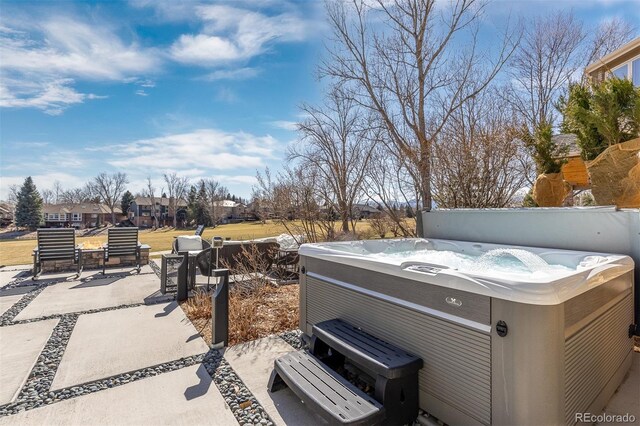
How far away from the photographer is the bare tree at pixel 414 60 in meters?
6.94

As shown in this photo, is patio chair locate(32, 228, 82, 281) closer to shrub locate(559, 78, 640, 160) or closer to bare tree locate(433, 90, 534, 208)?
bare tree locate(433, 90, 534, 208)

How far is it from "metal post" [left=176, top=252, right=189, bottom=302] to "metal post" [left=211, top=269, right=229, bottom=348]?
72.8 inches

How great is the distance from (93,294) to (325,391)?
498 cm

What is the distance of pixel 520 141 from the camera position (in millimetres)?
5566

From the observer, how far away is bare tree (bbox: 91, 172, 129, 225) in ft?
133

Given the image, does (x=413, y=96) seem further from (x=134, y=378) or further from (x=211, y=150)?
(x=211, y=150)

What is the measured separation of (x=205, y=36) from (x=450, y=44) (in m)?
5.31

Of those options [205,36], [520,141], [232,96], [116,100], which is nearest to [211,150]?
[116,100]

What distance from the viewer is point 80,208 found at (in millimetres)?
43969

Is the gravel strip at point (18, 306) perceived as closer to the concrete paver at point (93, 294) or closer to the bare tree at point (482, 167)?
the concrete paver at point (93, 294)

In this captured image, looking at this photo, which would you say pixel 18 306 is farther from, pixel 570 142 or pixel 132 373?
pixel 570 142

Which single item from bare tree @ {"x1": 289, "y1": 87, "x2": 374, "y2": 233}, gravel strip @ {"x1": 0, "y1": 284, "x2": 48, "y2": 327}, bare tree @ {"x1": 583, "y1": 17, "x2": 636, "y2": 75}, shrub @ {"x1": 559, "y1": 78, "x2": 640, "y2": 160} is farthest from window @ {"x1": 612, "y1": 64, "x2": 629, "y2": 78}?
gravel strip @ {"x1": 0, "y1": 284, "x2": 48, "y2": 327}

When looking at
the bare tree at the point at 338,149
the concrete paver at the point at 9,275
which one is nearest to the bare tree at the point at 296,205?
the bare tree at the point at 338,149

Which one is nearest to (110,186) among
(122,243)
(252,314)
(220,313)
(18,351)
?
(122,243)
